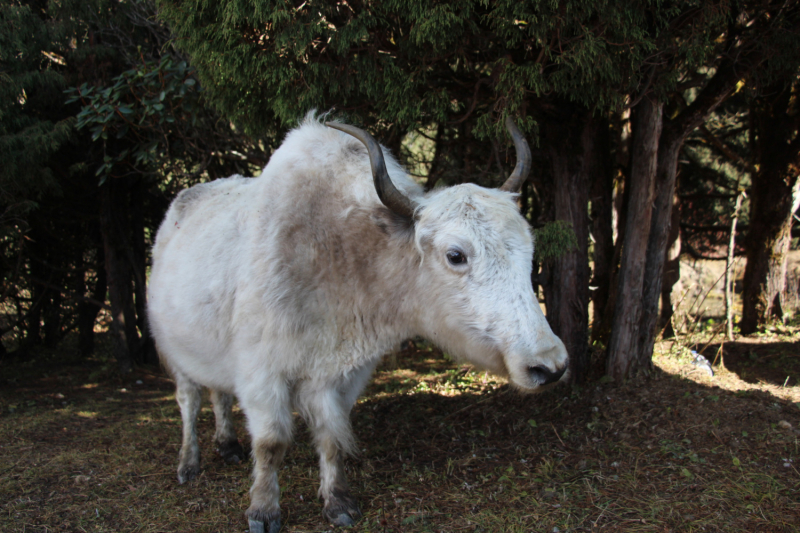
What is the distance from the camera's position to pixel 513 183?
10.9 ft

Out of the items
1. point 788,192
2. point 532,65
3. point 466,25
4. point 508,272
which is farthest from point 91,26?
point 788,192

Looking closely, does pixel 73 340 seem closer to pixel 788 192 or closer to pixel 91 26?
pixel 91 26

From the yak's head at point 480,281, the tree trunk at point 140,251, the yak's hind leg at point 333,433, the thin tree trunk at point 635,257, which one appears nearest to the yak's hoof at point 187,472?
the yak's hind leg at point 333,433

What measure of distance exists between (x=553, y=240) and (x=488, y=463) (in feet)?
5.76

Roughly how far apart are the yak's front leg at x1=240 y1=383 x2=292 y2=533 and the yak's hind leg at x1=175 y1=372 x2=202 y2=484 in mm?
1029

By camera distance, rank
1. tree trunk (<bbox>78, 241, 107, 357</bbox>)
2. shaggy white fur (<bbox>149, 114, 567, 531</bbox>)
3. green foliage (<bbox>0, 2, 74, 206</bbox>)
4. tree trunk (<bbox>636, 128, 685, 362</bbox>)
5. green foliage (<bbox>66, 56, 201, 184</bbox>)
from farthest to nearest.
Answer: tree trunk (<bbox>78, 241, 107, 357</bbox>)
green foliage (<bbox>66, 56, 201, 184</bbox>)
green foliage (<bbox>0, 2, 74, 206</bbox>)
tree trunk (<bbox>636, 128, 685, 362</bbox>)
shaggy white fur (<bbox>149, 114, 567, 531</bbox>)

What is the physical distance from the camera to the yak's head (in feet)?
8.57

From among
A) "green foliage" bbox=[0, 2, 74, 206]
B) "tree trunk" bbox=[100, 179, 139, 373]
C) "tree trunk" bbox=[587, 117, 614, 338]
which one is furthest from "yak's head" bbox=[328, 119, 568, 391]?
"tree trunk" bbox=[100, 179, 139, 373]

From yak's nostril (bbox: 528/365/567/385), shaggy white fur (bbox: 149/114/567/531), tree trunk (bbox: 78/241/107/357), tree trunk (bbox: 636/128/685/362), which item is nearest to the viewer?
yak's nostril (bbox: 528/365/567/385)

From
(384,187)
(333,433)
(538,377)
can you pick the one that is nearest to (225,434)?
(333,433)

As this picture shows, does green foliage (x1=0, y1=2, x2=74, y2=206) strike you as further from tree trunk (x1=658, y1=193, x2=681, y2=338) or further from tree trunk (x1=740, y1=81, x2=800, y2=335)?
tree trunk (x1=740, y1=81, x2=800, y2=335)

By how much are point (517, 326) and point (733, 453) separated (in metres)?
2.32

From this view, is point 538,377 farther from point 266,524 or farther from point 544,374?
point 266,524

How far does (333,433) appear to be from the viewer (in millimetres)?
3324
